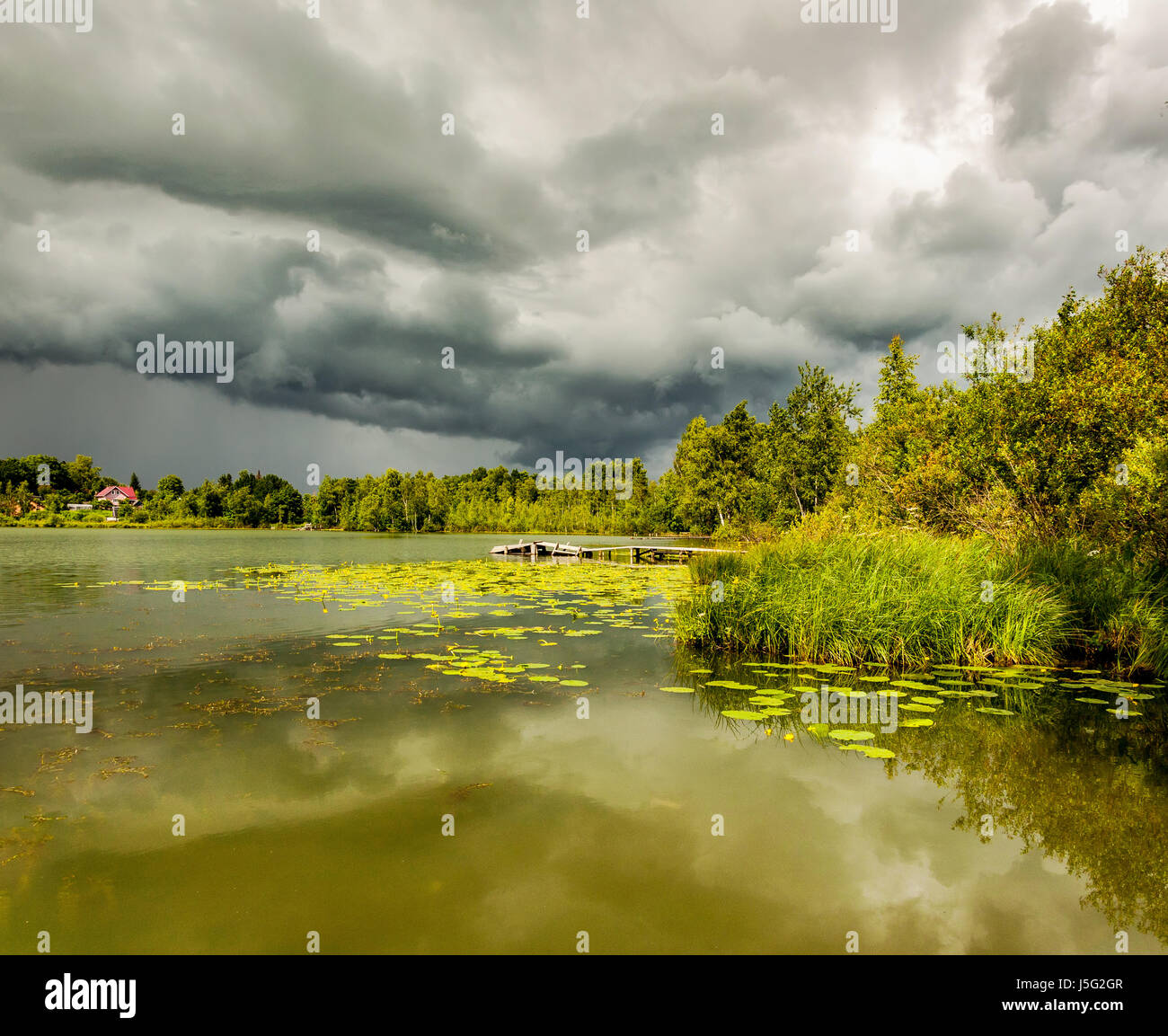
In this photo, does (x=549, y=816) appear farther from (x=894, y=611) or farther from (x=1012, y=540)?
(x=1012, y=540)

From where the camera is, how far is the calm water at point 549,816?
3.50 metres

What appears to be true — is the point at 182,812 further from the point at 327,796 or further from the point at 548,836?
the point at 548,836

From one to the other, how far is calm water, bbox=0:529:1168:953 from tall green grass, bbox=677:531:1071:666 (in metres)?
1.02

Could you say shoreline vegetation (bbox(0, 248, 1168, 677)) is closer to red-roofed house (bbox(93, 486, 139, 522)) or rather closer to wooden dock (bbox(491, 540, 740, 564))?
wooden dock (bbox(491, 540, 740, 564))

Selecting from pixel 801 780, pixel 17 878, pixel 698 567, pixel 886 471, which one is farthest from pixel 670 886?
pixel 886 471

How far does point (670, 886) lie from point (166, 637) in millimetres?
11521

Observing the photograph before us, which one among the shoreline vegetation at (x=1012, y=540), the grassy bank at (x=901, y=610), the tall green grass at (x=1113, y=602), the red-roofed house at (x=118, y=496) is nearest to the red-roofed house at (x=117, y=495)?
the red-roofed house at (x=118, y=496)

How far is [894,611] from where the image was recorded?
33.2 feet

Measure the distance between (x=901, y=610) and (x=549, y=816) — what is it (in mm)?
7714

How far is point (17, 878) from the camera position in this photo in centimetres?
380

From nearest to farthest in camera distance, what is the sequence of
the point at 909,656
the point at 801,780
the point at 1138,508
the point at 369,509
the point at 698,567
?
1. the point at 801,780
2. the point at 909,656
3. the point at 1138,508
4. the point at 698,567
5. the point at 369,509

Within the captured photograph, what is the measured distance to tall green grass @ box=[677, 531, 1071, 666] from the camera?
999 cm

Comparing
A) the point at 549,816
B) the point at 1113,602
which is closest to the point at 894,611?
the point at 1113,602
